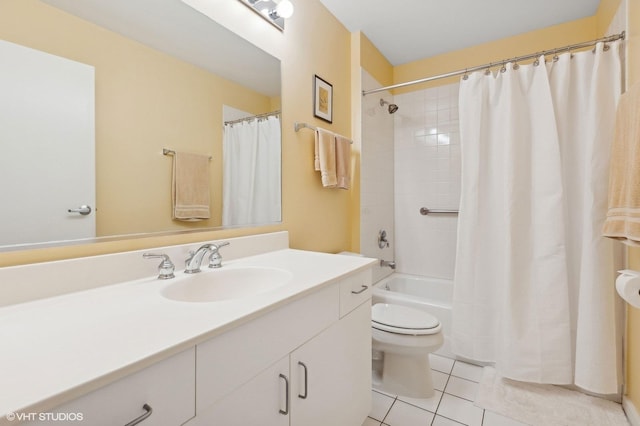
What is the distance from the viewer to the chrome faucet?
1.06 m

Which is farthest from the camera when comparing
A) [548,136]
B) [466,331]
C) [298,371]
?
→ [466,331]

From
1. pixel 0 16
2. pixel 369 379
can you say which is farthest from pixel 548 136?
pixel 0 16

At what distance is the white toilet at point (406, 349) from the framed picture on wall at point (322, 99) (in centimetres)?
128

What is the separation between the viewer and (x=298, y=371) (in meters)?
0.87

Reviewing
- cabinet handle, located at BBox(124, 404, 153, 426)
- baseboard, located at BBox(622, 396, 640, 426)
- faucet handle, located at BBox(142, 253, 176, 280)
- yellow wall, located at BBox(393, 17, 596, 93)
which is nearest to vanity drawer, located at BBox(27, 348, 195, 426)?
cabinet handle, located at BBox(124, 404, 153, 426)

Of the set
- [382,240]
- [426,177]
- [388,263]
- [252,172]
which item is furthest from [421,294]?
[252,172]

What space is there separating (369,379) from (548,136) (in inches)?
61.4

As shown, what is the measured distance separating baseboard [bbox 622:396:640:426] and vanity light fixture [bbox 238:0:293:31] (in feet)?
8.27

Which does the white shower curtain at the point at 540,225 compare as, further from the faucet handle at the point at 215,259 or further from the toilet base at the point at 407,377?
the faucet handle at the point at 215,259

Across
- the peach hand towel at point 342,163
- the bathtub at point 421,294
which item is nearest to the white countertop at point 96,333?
the peach hand towel at point 342,163

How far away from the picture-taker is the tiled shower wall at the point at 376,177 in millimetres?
2303

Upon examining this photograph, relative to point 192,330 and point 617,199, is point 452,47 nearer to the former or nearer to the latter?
point 617,199

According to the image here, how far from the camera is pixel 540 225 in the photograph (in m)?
1.59

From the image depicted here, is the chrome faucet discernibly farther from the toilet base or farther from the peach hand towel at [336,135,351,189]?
the toilet base
